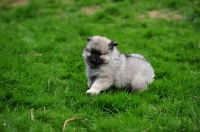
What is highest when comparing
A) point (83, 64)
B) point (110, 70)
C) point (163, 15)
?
point (163, 15)


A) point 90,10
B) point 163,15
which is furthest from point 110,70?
point 90,10

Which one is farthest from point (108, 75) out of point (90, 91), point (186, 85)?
point (186, 85)

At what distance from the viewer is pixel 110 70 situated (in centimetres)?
477

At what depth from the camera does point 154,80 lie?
5074mm

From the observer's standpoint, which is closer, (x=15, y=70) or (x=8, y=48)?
(x=15, y=70)

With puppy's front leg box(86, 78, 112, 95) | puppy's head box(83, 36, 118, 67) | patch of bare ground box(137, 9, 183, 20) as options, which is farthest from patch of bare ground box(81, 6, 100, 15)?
puppy's front leg box(86, 78, 112, 95)

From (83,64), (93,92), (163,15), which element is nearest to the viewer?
(93,92)

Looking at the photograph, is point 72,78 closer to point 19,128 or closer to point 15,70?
point 15,70

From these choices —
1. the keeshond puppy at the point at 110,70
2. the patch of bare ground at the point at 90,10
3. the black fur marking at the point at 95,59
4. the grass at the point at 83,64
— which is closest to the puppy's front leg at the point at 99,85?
the keeshond puppy at the point at 110,70

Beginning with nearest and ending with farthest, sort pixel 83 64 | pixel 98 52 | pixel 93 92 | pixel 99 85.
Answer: pixel 93 92, pixel 99 85, pixel 98 52, pixel 83 64

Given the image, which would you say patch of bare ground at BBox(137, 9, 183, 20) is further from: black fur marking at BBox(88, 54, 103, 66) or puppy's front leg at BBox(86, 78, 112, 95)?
puppy's front leg at BBox(86, 78, 112, 95)

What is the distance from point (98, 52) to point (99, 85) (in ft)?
1.72

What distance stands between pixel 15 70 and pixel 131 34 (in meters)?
3.49

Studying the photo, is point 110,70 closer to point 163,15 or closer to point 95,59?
point 95,59
